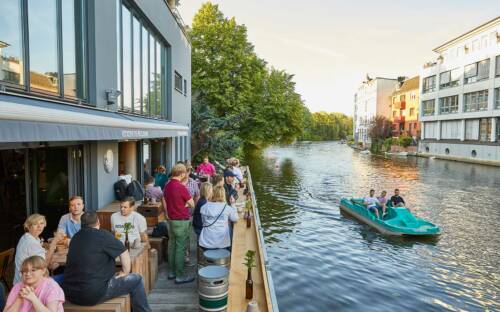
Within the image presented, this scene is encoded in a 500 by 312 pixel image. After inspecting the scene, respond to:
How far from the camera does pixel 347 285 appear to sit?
33.5 ft

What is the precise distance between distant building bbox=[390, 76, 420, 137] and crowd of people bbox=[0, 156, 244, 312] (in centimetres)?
6073

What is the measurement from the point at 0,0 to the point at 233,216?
4.54m

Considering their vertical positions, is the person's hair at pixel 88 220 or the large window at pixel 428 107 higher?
the large window at pixel 428 107

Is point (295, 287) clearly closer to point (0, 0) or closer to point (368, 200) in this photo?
point (368, 200)

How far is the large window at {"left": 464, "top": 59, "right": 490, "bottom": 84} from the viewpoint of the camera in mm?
40344

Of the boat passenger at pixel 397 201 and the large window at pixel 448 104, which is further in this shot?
the large window at pixel 448 104

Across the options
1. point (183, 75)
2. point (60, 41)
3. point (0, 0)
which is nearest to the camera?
point (0, 0)

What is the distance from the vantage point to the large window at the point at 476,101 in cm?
4072

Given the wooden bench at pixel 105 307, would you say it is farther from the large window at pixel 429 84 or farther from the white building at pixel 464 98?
the large window at pixel 429 84

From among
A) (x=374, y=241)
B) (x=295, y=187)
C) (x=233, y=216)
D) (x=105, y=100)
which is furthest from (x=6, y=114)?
(x=295, y=187)

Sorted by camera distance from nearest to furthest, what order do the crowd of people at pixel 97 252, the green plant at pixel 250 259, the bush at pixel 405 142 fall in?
→ 1. the crowd of people at pixel 97 252
2. the green plant at pixel 250 259
3. the bush at pixel 405 142

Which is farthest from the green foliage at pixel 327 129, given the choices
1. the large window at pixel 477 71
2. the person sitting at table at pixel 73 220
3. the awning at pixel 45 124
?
the person sitting at table at pixel 73 220

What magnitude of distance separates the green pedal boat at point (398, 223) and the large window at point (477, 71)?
33.7m

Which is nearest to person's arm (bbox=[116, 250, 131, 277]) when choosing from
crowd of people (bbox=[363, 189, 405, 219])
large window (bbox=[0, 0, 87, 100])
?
large window (bbox=[0, 0, 87, 100])
